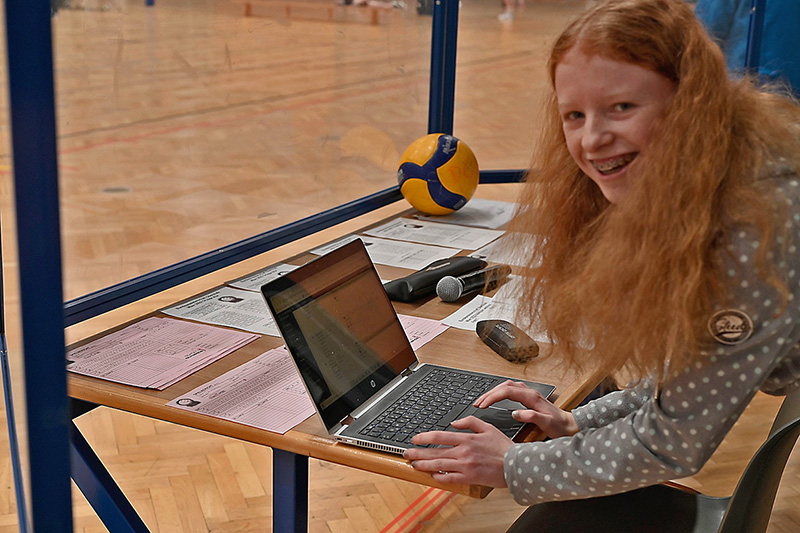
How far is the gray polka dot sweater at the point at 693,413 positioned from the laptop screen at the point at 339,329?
0.85 feet

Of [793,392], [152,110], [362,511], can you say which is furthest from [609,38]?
[152,110]

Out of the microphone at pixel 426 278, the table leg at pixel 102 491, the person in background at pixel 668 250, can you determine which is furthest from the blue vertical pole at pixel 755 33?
the table leg at pixel 102 491

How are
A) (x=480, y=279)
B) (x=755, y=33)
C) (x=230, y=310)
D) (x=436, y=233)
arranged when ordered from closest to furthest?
1. (x=230, y=310)
2. (x=480, y=279)
3. (x=436, y=233)
4. (x=755, y=33)

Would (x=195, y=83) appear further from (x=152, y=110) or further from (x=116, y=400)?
(x=116, y=400)

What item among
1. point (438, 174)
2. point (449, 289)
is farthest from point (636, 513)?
point (438, 174)

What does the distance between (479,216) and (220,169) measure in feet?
4.73

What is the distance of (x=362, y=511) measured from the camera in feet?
6.70

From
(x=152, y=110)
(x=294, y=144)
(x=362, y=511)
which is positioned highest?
(x=152, y=110)

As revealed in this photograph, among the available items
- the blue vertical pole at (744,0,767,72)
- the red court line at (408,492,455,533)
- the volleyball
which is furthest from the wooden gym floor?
the blue vertical pole at (744,0,767,72)

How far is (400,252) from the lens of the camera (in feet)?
6.56

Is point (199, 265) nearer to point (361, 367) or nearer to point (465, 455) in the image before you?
point (361, 367)

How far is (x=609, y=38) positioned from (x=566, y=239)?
297 millimetres

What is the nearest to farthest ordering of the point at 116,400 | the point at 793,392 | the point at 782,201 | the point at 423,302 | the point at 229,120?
the point at 782,201 < the point at 793,392 < the point at 116,400 < the point at 423,302 < the point at 229,120

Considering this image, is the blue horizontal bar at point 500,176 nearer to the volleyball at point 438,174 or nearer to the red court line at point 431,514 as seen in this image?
the volleyball at point 438,174
